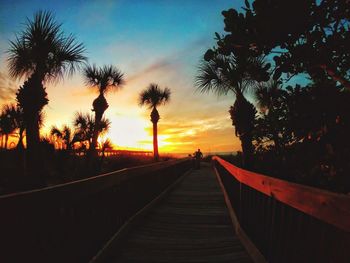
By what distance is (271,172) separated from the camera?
20.0 ft

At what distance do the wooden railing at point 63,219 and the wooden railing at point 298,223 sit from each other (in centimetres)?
180

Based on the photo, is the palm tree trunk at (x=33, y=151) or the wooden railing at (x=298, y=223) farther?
the palm tree trunk at (x=33, y=151)

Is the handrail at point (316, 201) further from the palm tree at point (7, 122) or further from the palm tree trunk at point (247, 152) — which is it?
the palm tree at point (7, 122)

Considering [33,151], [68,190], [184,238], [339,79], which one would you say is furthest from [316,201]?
[33,151]

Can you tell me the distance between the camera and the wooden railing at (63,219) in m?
1.88

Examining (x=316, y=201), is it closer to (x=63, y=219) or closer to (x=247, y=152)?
(x=63, y=219)

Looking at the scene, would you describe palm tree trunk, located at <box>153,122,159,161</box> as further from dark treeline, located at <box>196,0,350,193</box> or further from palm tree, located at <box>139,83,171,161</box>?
dark treeline, located at <box>196,0,350,193</box>

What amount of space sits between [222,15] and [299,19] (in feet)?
2.58

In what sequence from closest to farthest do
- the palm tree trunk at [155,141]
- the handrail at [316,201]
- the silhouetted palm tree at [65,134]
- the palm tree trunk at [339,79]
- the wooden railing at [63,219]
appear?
the handrail at [316,201] < the wooden railing at [63,219] < the palm tree trunk at [339,79] < the silhouetted palm tree at [65,134] < the palm tree trunk at [155,141]

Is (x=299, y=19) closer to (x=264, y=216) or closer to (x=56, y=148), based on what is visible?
(x=264, y=216)

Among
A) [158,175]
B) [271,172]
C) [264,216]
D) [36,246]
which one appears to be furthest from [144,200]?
[36,246]

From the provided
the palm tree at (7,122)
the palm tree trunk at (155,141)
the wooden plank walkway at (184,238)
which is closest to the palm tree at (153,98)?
the palm tree trunk at (155,141)

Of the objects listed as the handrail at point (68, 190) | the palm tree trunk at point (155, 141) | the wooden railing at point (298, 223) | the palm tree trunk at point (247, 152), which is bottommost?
the wooden railing at point (298, 223)

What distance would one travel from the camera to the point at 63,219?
107 inches
